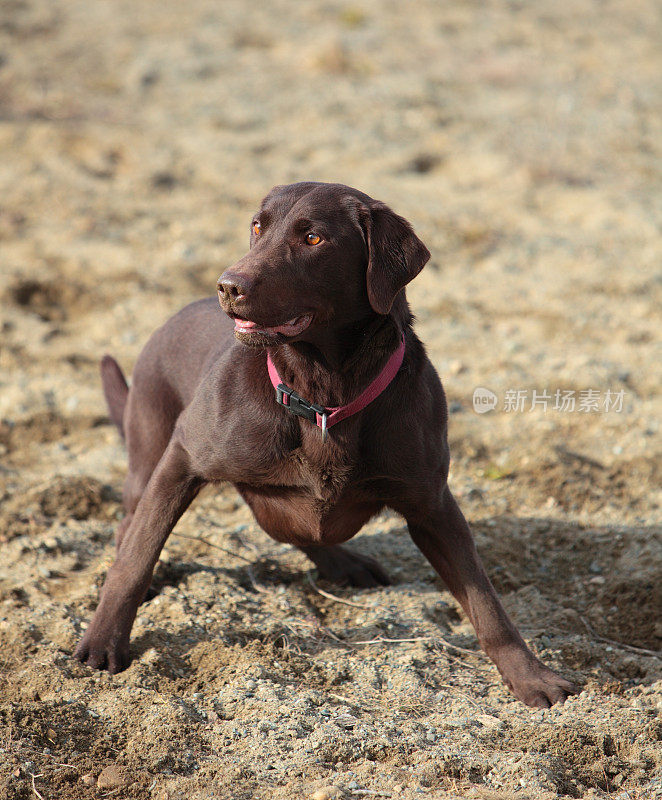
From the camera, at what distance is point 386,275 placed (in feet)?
9.96

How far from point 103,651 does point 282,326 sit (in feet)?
4.29

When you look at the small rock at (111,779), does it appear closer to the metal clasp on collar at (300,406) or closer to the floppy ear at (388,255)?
the metal clasp on collar at (300,406)

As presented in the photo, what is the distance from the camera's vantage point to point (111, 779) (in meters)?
2.68

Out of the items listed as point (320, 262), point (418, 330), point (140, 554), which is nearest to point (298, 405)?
point (320, 262)

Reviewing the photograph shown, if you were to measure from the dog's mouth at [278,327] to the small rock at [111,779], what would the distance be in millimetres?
1305

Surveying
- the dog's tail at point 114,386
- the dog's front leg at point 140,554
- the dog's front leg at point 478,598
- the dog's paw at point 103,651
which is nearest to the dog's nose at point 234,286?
the dog's front leg at point 140,554

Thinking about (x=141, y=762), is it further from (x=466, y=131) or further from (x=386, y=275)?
(x=466, y=131)

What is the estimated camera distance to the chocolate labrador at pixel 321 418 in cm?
301

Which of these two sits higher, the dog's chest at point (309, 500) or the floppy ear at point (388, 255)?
the floppy ear at point (388, 255)

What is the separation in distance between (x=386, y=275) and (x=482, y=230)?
5156 mm

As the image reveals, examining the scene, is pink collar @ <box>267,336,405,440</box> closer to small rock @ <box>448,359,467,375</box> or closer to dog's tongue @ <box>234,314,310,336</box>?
dog's tongue @ <box>234,314,310,336</box>

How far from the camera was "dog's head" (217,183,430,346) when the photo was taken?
2.89m

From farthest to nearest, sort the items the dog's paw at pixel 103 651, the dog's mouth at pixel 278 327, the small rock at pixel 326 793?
the dog's paw at pixel 103 651 → the dog's mouth at pixel 278 327 → the small rock at pixel 326 793

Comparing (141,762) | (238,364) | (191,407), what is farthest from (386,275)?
(141,762)
